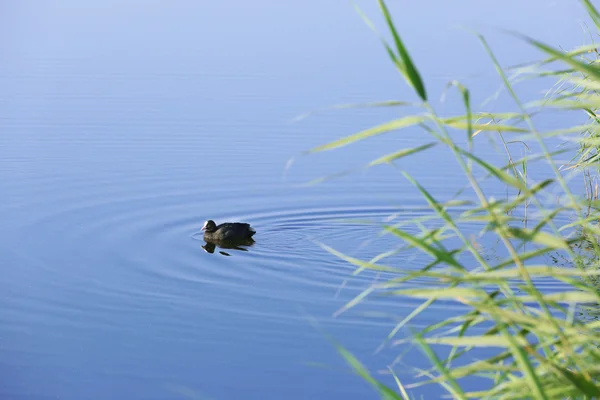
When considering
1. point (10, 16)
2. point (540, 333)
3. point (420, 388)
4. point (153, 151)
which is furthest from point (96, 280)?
point (10, 16)

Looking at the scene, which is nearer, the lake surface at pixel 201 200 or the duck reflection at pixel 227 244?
the lake surface at pixel 201 200

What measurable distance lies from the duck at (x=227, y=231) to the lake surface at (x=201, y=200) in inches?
4.7

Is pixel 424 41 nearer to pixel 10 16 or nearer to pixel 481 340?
pixel 10 16

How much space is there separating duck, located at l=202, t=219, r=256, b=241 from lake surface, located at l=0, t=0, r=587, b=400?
12 centimetres

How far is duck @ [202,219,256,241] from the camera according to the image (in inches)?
294

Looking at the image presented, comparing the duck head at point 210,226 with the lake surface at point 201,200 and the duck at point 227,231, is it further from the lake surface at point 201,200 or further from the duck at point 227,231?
the lake surface at point 201,200

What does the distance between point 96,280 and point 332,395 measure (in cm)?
235

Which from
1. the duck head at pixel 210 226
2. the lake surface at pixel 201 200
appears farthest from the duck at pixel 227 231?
the lake surface at pixel 201 200

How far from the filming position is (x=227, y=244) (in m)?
7.38

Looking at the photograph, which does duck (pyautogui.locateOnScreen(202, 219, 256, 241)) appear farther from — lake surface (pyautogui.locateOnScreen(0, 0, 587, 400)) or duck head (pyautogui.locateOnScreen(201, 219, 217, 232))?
lake surface (pyautogui.locateOnScreen(0, 0, 587, 400))

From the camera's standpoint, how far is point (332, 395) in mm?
5152

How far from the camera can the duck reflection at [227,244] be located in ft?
24.3

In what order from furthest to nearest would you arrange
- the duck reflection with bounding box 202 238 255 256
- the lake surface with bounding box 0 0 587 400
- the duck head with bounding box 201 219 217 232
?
the duck head with bounding box 201 219 217 232 < the duck reflection with bounding box 202 238 255 256 < the lake surface with bounding box 0 0 587 400

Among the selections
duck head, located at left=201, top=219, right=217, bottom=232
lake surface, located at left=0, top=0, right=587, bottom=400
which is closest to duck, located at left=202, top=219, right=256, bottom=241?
duck head, located at left=201, top=219, right=217, bottom=232
